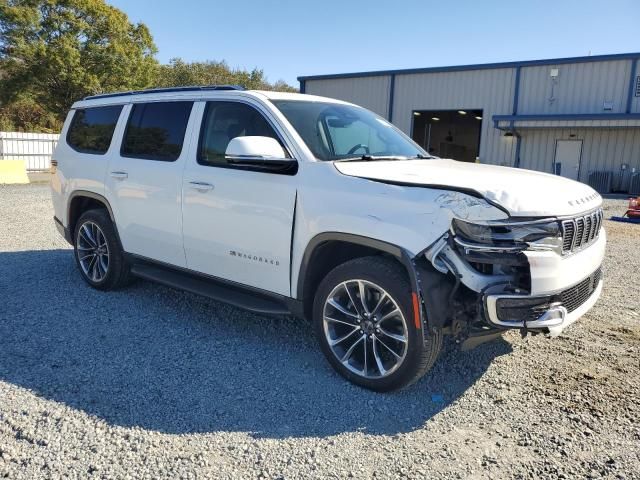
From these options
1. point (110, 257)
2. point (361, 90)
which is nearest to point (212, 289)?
point (110, 257)

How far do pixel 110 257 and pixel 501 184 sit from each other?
400cm

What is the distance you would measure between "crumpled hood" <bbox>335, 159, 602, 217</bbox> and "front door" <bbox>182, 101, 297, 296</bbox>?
0.59 meters

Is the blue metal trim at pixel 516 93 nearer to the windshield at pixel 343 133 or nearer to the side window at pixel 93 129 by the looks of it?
the windshield at pixel 343 133

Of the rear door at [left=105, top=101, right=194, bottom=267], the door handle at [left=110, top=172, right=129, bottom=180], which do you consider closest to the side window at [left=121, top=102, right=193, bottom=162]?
the rear door at [left=105, top=101, right=194, bottom=267]

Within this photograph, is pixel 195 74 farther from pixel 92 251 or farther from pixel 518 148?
pixel 92 251

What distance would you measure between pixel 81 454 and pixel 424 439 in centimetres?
189

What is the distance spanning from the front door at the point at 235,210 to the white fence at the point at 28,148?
20.6 meters

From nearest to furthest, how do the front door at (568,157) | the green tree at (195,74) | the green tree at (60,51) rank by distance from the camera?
the front door at (568,157) → the green tree at (60,51) → the green tree at (195,74)

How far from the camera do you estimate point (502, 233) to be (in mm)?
3059

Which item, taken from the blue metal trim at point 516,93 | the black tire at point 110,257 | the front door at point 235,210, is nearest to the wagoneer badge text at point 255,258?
the front door at point 235,210

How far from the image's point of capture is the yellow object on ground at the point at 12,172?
1700cm

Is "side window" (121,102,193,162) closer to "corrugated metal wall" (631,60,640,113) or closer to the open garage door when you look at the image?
"corrugated metal wall" (631,60,640,113)

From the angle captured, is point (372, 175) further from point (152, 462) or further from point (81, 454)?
point (81, 454)

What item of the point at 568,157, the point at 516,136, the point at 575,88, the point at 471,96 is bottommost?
the point at 568,157
